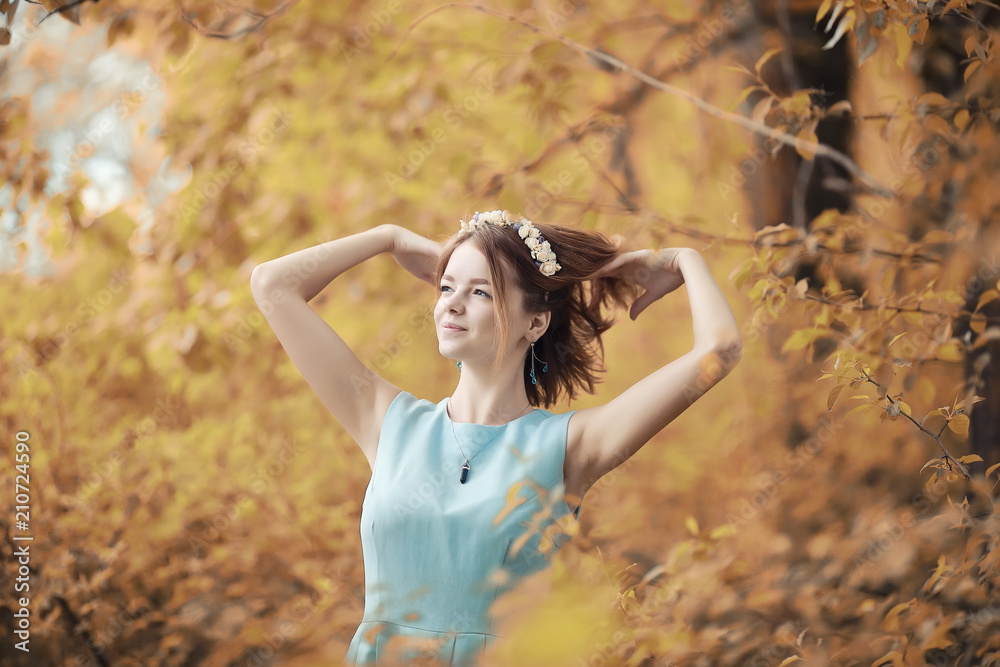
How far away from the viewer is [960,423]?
5.31ft

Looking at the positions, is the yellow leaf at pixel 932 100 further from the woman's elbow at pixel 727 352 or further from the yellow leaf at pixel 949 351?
the woman's elbow at pixel 727 352

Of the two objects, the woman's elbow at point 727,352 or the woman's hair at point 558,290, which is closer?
the woman's elbow at point 727,352

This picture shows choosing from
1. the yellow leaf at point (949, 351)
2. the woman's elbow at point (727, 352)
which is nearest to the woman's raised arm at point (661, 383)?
the woman's elbow at point (727, 352)

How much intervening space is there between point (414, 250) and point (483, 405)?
0.42 m

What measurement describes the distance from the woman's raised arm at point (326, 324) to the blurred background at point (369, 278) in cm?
52

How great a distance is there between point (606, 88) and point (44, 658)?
4.20 metres

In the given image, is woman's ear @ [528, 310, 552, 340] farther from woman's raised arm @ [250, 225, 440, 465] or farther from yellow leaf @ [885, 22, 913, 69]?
yellow leaf @ [885, 22, 913, 69]

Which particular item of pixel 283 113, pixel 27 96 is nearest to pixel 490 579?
pixel 283 113

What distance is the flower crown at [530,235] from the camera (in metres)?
1.84

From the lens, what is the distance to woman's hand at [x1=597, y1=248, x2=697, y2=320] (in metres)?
1.82

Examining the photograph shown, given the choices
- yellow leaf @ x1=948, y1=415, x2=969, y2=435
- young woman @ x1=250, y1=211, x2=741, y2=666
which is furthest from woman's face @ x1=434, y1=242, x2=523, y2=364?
yellow leaf @ x1=948, y1=415, x2=969, y2=435

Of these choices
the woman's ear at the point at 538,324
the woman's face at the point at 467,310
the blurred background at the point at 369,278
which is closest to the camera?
the woman's face at the point at 467,310

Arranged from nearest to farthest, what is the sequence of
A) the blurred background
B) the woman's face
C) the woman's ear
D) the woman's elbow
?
1. the woman's elbow
2. the woman's face
3. the woman's ear
4. the blurred background

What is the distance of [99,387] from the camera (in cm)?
389
